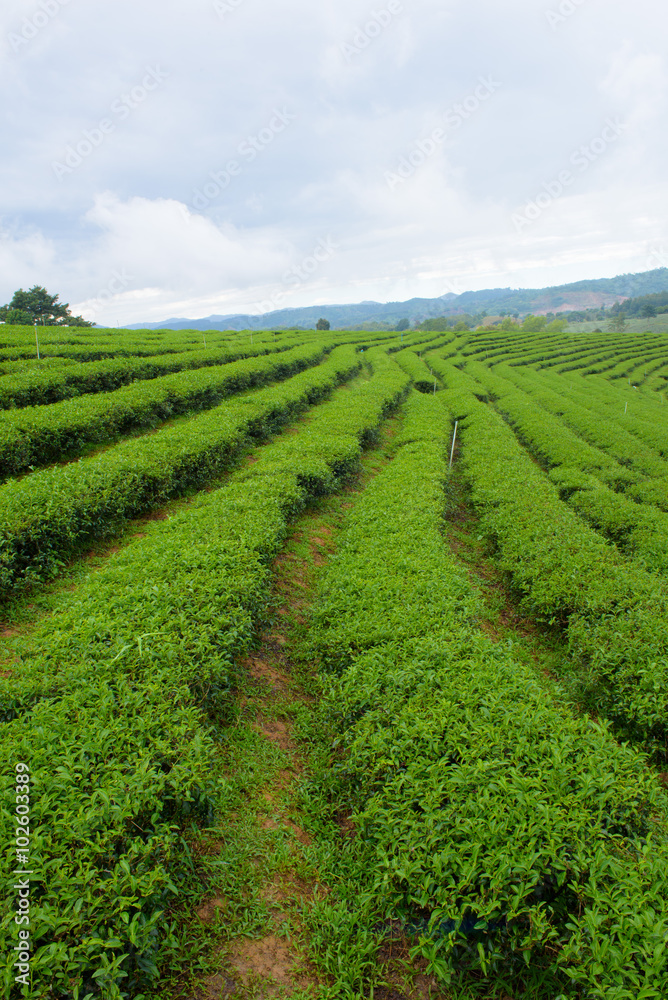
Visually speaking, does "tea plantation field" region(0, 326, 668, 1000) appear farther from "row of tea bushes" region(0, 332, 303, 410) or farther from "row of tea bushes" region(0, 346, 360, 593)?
"row of tea bushes" region(0, 332, 303, 410)

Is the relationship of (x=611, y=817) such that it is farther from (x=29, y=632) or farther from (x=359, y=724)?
(x=29, y=632)

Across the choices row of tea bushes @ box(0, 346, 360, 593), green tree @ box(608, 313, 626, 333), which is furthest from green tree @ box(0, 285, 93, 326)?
green tree @ box(608, 313, 626, 333)

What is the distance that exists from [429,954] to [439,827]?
574 mm

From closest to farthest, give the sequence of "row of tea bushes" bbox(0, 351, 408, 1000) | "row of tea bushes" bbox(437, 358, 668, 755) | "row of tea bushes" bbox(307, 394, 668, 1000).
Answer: "row of tea bushes" bbox(0, 351, 408, 1000), "row of tea bushes" bbox(307, 394, 668, 1000), "row of tea bushes" bbox(437, 358, 668, 755)

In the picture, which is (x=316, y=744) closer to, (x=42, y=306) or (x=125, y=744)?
(x=125, y=744)

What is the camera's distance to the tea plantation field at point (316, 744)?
2.52 metres

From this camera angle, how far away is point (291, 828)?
3.78 m

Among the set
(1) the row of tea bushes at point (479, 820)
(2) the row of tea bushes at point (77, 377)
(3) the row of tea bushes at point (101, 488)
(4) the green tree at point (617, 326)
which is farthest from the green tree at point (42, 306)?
(4) the green tree at point (617, 326)

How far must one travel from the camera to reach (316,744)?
460 cm

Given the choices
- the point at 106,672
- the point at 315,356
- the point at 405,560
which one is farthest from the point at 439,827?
the point at 315,356

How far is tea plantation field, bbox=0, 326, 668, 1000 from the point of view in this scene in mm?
2518

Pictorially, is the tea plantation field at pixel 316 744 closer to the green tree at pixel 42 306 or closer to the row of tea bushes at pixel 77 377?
the row of tea bushes at pixel 77 377

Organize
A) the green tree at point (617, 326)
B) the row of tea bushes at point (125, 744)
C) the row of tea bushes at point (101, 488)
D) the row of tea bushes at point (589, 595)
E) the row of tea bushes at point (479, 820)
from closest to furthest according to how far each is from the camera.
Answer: the row of tea bushes at point (125, 744) → the row of tea bushes at point (479, 820) → the row of tea bushes at point (589, 595) → the row of tea bushes at point (101, 488) → the green tree at point (617, 326)

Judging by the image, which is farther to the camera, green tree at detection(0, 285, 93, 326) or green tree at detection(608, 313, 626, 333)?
green tree at detection(608, 313, 626, 333)
